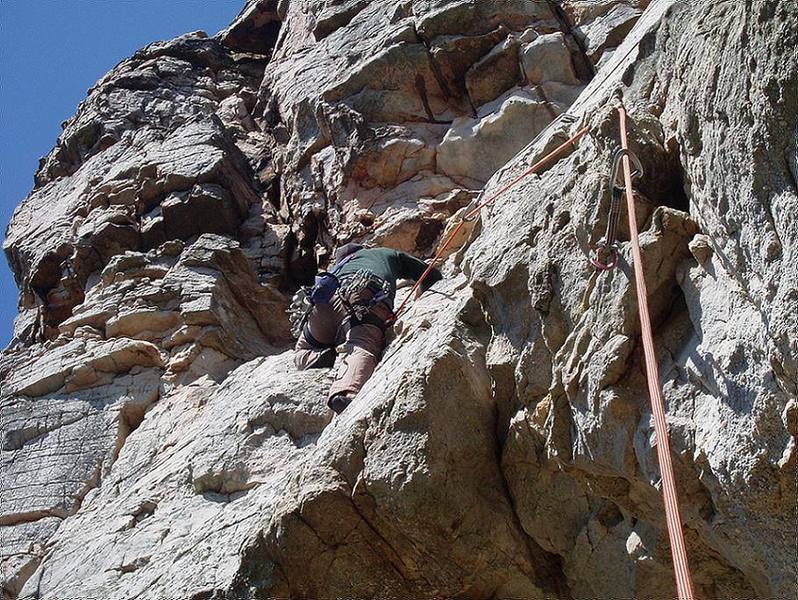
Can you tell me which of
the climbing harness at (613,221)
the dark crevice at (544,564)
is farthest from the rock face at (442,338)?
the climbing harness at (613,221)

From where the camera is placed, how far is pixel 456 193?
43.2ft

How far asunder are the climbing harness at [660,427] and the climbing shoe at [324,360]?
4.50 meters

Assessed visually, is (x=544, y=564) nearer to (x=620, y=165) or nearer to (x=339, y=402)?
(x=339, y=402)

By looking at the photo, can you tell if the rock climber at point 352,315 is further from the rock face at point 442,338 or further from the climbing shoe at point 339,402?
the rock face at point 442,338

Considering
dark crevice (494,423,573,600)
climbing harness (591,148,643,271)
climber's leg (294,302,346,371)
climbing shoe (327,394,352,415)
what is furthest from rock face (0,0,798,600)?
climbing shoe (327,394,352,415)

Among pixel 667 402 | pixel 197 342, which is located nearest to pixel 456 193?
pixel 197 342

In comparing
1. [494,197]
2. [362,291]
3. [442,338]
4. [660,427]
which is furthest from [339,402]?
[660,427]

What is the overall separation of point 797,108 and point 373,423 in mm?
3886

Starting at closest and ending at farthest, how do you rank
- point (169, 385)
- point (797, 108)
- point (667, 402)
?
point (797, 108) → point (667, 402) → point (169, 385)

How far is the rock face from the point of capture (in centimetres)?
537

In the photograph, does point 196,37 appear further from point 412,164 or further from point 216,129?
point 412,164

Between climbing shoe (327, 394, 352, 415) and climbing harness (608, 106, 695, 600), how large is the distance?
3.48 meters

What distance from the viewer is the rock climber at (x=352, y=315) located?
9.18 m

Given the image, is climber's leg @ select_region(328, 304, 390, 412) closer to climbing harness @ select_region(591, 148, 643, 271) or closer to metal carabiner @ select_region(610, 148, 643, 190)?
climbing harness @ select_region(591, 148, 643, 271)
